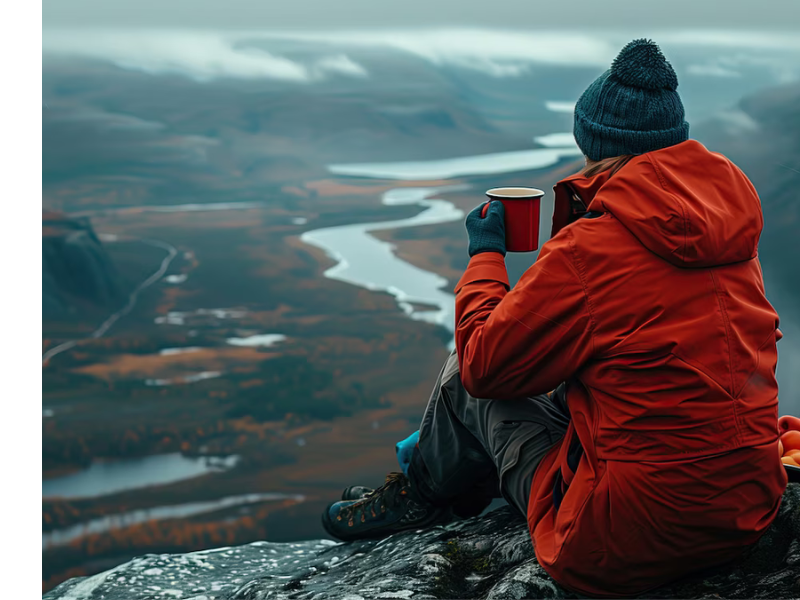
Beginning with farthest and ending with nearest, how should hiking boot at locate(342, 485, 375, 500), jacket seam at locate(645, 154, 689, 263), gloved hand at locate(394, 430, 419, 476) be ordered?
hiking boot at locate(342, 485, 375, 500)
gloved hand at locate(394, 430, 419, 476)
jacket seam at locate(645, 154, 689, 263)

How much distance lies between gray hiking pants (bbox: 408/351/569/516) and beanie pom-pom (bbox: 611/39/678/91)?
0.75 meters

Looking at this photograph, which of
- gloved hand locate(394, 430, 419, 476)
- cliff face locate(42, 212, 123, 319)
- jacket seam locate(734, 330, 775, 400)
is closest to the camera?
jacket seam locate(734, 330, 775, 400)

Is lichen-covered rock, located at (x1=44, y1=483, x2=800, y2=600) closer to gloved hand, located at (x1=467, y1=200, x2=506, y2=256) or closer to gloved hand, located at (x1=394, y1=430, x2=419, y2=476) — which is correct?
gloved hand, located at (x1=394, y1=430, x2=419, y2=476)

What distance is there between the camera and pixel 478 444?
1.87 m

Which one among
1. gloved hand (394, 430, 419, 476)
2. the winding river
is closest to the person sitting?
gloved hand (394, 430, 419, 476)

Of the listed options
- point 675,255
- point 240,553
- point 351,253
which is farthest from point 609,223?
point 351,253

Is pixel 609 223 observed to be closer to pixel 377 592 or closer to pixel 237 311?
pixel 377 592

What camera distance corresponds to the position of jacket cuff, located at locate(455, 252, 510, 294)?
154 centimetres

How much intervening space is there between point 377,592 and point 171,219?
11.3 meters

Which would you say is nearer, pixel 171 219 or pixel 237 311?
pixel 237 311

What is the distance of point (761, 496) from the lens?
141 cm

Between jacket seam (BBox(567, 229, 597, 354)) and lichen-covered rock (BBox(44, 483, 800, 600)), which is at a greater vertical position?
jacket seam (BBox(567, 229, 597, 354))

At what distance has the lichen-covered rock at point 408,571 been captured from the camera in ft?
5.24

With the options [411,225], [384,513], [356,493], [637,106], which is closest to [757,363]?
[637,106]
